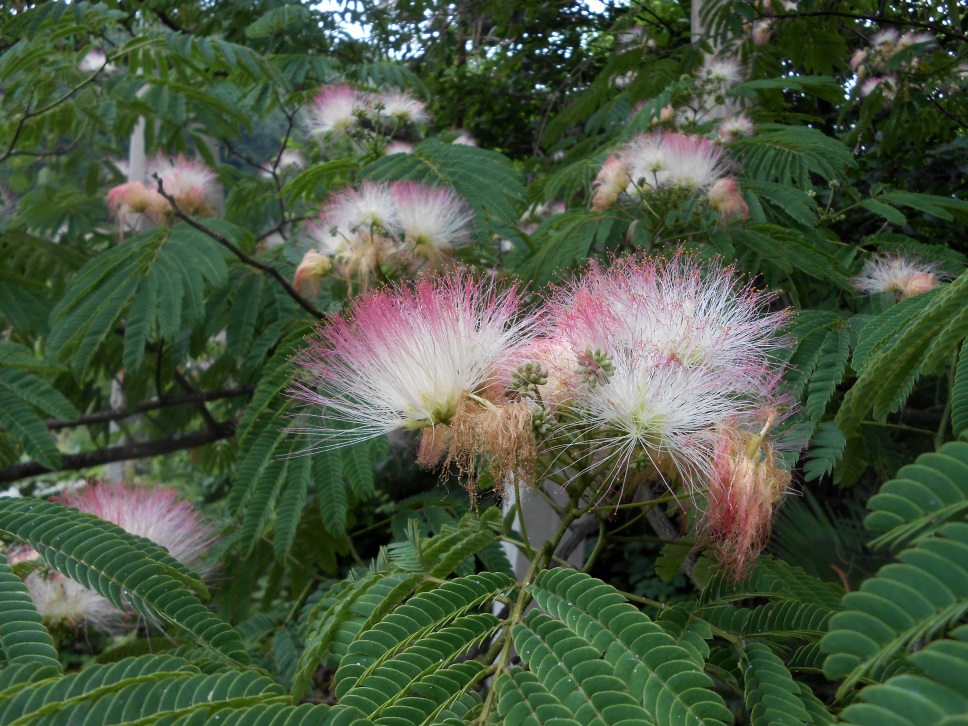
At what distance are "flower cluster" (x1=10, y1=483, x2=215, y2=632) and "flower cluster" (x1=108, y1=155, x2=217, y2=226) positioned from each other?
4.55ft

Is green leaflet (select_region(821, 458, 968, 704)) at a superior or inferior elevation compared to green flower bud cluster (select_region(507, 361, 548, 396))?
inferior

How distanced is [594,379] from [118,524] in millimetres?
1699

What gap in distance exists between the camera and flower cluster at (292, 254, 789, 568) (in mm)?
1303

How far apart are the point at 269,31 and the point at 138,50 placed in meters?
0.72

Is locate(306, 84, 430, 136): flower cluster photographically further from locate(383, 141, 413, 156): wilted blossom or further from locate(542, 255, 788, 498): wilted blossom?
locate(542, 255, 788, 498): wilted blossom

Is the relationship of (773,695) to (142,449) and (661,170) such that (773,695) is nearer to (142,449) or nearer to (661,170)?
(661,170)

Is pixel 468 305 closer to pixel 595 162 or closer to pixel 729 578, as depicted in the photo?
pixel 729 578

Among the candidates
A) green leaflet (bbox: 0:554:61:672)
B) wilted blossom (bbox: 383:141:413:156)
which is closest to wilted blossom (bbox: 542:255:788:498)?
green leaflet (bbox: 0:554:61:672)

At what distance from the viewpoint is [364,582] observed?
1472mm

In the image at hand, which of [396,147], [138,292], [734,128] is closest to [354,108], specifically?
[396,147]

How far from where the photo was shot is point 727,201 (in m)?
2.59

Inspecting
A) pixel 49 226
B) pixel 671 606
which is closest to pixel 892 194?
pixel 671 606

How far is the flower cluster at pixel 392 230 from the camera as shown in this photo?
269 cm

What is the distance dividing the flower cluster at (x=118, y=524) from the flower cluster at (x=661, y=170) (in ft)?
6.13
